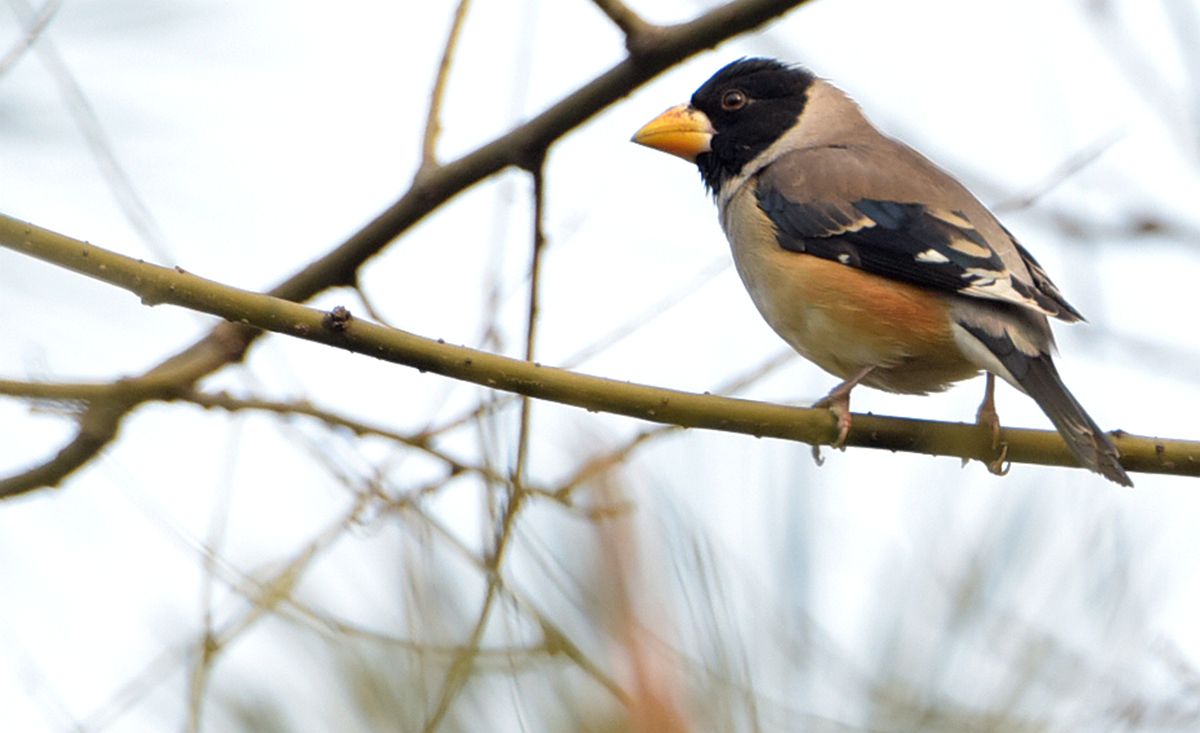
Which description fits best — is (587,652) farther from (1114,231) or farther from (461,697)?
(1114,231)

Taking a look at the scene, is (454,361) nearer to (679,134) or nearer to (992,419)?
(992,419)

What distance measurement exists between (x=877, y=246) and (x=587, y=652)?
10.1ft

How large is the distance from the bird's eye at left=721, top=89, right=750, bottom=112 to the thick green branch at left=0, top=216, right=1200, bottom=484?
2.61 meters

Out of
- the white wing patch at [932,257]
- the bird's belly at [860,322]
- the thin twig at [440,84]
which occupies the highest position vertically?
the white wing patch at [932,257]

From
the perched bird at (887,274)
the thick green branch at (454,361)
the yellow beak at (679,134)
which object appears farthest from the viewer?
the yellow beak at (679,134)

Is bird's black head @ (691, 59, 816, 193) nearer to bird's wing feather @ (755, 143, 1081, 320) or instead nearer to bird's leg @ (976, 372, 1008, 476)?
bird's wing feather @ (755, 143, 1081, 320)

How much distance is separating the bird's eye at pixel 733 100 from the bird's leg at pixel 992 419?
186 cm

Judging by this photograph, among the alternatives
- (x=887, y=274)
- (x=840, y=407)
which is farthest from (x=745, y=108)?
(x=840, y=407)

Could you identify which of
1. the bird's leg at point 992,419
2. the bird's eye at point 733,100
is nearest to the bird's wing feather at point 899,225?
the bird's leg at point 992,419

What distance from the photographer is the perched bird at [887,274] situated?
4.34 m

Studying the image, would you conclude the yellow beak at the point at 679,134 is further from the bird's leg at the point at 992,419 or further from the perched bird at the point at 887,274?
the bird's leg at the point at 992,419

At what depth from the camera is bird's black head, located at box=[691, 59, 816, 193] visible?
5.80 metres

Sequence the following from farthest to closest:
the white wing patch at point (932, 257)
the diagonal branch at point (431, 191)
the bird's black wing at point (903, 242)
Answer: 1. the white wing patch at point (932, 257)
2. the bird's black wing at point (903, 242)
3. the diagonal branch at point (431, 191)

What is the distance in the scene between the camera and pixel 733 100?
5.98 metres
